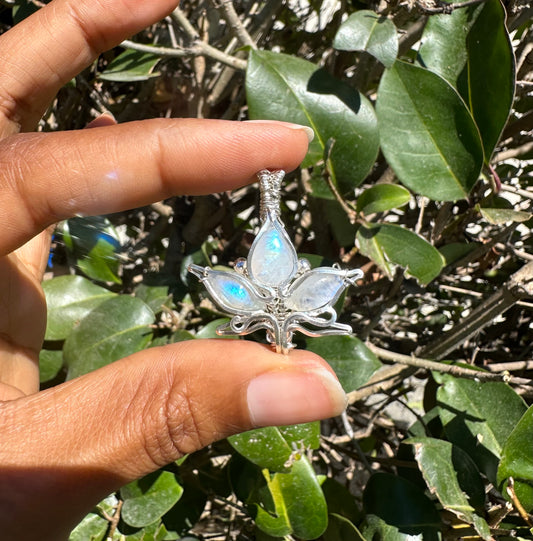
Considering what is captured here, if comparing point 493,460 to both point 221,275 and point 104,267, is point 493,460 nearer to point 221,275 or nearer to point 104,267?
point 221,275

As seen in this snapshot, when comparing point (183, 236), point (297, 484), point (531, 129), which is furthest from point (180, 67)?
point (297, 484)

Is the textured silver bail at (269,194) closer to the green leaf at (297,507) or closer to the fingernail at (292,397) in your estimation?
the fingernail at (292,397)

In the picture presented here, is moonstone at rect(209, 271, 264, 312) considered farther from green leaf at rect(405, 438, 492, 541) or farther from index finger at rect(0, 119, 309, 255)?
green leaf at rect(405, 438, 492, 541)

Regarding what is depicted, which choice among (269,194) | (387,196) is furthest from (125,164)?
(387,196)

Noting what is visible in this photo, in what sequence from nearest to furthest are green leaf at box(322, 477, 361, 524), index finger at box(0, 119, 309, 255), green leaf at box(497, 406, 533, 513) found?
index finger at box(0, 119, 309, 255)
green leaf at box(497, 406, 533, 513)
green leaf at box(322, 477, 361, 524)

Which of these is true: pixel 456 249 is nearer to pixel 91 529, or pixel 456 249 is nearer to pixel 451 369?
pixel 451 369

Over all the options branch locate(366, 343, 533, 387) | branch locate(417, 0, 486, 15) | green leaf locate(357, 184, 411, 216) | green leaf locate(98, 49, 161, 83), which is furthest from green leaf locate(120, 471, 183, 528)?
branch locate(417, 0, 486, 15)
